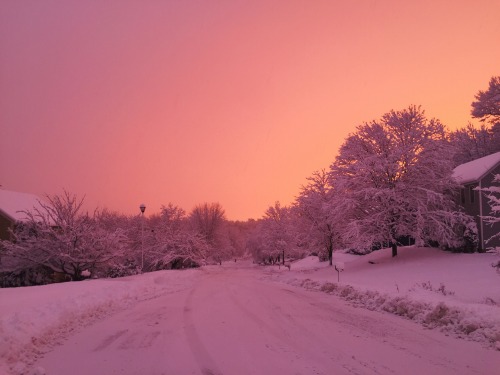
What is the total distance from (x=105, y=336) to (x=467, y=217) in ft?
88.6

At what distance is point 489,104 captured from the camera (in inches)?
1955

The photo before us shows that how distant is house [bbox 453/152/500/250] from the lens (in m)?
28.4

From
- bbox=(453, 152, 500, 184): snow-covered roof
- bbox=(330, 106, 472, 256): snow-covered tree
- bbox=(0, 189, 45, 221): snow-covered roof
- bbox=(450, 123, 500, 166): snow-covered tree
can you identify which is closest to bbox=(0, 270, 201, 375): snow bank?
bbox=(330, 106, 472, 256): snow-covered tree

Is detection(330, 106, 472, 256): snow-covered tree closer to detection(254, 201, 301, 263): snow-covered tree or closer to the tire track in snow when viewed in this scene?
the tire track in snow

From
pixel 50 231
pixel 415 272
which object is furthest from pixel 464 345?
pixel 50 231

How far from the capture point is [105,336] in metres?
9.15

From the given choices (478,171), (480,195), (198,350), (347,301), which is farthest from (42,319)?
(478,171)

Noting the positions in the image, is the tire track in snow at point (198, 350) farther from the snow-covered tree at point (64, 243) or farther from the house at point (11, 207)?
the house at point (11, 207)

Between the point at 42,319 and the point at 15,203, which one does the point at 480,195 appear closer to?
the point at 42,319

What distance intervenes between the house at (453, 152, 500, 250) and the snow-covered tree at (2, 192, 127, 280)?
24.9 metres

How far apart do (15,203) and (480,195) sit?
3953 cm

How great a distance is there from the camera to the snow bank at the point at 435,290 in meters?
9.61

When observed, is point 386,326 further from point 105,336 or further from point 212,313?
point 105,336

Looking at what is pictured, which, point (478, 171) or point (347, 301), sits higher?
point (478, 171)
